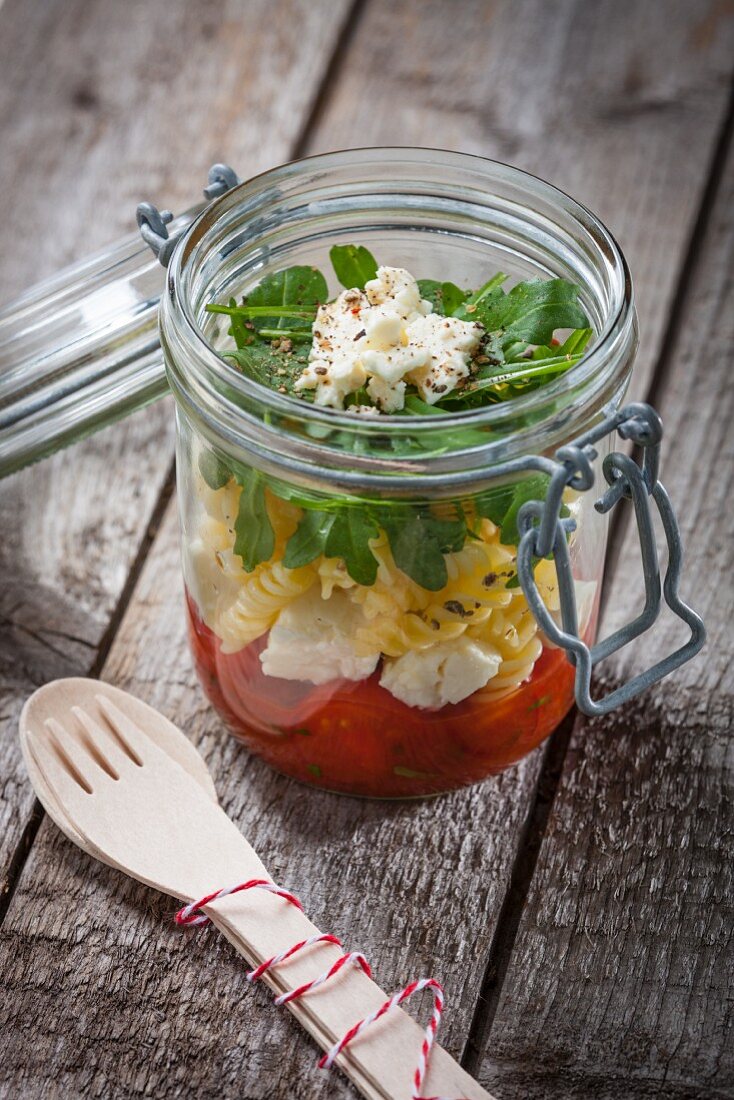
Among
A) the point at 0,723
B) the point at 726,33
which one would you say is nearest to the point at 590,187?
the point at 726,33

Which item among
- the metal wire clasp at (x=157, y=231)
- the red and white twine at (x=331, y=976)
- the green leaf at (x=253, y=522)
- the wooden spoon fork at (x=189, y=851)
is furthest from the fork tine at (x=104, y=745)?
the metal wire clasp at (x=157, y=231)

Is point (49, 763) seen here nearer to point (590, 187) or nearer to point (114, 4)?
point (590, 187)

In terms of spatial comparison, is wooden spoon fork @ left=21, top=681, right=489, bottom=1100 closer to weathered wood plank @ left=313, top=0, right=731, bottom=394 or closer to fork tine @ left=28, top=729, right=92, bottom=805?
fork tine @ left=28, top=729, right=92, bottom=805

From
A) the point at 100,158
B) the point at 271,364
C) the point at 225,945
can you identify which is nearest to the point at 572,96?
the point at 100,158

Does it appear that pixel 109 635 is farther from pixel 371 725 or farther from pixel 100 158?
pixel 100 158

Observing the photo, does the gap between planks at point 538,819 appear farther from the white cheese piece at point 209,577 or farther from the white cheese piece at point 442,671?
the white cheese piece at point 209,577

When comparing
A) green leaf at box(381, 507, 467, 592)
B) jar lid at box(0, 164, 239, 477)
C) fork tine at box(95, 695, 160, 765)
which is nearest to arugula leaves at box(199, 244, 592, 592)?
green leaf at box(381, 507, 467, 592)
